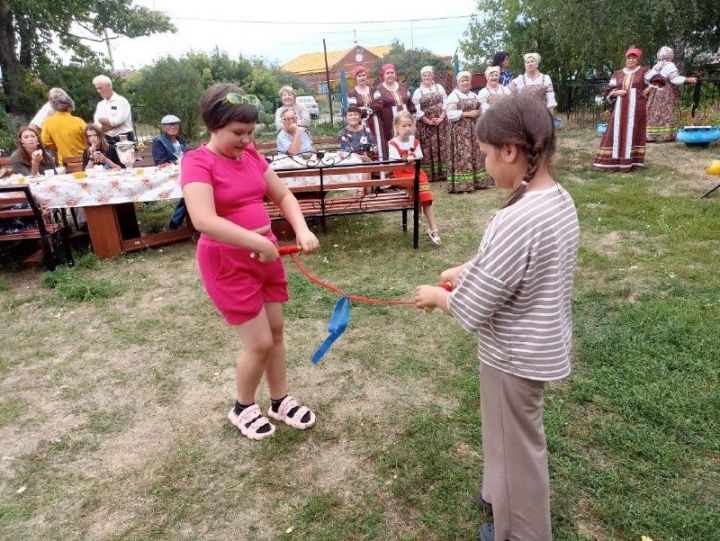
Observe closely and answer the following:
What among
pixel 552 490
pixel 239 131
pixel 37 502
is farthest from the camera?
pixel 37 502

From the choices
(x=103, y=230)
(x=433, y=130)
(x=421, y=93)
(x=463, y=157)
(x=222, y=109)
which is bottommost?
(x=103, y=230)

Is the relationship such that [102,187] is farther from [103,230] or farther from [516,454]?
[516,454]

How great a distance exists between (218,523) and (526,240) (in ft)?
5.57

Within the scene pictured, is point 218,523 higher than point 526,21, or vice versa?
point 526,21

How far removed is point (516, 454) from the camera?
1687 mm

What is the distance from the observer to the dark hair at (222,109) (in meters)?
2.01

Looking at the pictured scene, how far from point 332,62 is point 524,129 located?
64.9 metres

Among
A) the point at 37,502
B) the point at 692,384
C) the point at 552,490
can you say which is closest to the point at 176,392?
the point at 37,502

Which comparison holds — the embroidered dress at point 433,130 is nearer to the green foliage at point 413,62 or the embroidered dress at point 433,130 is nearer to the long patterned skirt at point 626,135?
the long patterned skirt at point 626,135

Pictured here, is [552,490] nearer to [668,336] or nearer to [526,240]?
[526,240]

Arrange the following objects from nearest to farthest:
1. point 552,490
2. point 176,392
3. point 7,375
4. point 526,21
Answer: point 552,490, point 176,392, point 7,375, point 526,21

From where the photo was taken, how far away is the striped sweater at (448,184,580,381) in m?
1.46

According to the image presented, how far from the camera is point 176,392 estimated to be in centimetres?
315

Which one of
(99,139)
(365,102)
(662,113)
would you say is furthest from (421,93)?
(662,113)
